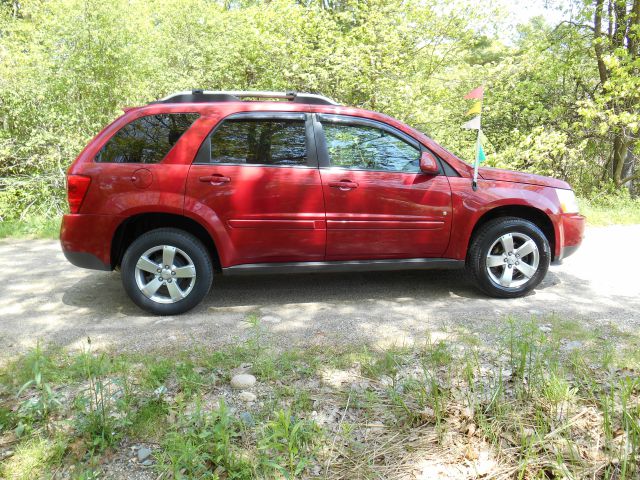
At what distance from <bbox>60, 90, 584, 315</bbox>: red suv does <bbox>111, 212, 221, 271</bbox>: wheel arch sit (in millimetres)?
12

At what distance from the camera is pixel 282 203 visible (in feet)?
13.6

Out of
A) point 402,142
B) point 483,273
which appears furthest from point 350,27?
point 483,273

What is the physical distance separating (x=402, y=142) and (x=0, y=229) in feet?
21.8

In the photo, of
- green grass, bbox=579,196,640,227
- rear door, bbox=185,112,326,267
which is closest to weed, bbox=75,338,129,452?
rear door, bbox=185,112,326,267

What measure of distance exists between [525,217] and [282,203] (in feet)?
8.02

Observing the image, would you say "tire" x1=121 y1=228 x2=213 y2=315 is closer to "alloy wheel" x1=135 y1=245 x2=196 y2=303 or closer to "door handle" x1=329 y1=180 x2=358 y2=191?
"alloy wheel" x1=135 y1=245 x2=196 y2=303

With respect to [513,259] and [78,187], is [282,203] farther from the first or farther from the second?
[513,259]

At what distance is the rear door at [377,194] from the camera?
4266 mm

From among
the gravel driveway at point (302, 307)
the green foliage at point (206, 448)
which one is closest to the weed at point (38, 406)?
the green foliage at point (206, 448)

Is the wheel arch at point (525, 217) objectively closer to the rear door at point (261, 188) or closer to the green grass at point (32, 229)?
the rear door at point (261, 188)

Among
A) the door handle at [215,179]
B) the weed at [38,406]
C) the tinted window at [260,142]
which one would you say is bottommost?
the weed at [38,406]

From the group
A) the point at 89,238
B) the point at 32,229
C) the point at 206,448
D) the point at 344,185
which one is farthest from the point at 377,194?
the point at 32,229

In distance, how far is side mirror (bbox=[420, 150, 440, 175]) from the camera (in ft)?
14.2

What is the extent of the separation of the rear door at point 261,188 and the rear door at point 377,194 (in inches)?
5.7
